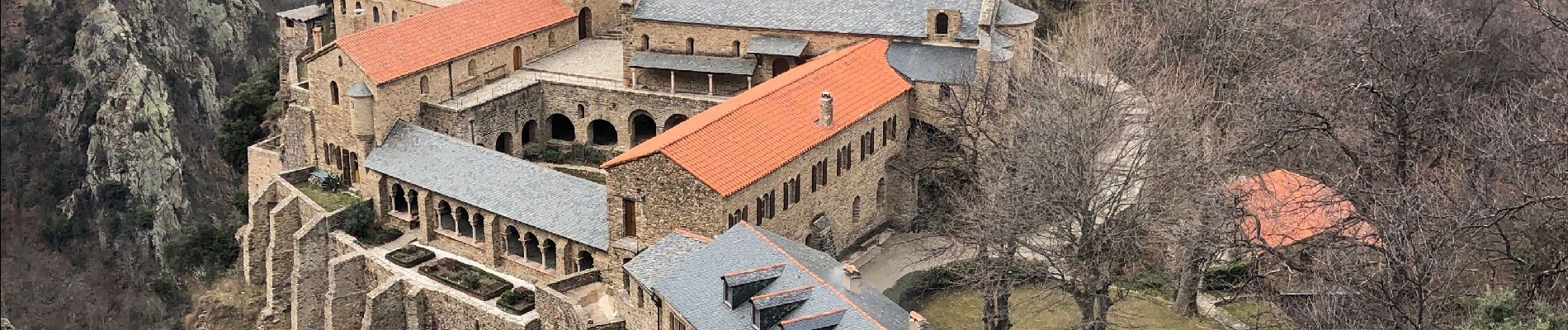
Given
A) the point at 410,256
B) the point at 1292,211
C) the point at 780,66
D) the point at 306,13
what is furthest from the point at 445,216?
the point at 306,13

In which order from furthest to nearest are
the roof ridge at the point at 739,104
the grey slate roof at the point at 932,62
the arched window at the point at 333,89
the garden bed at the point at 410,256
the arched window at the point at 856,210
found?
1. the arched window at the point at 333,89
2. the grey slate roof at the point at 932,62
3. the arched window at the point at 856,210
4. the garden bed at the point at 410,256
5. the roof ridge at the point at 739,104

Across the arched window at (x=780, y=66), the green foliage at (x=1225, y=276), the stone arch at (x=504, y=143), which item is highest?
the arched window at (x=780, y=66)

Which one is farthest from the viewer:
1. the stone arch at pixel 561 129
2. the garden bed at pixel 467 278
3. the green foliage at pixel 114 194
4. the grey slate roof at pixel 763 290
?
the green foliage at pixel 114 194

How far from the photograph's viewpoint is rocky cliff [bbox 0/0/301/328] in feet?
360

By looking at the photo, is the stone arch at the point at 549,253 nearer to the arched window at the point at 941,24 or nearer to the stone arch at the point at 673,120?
the stone arch at the point at 673,120

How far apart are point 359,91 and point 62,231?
6692 centimetres

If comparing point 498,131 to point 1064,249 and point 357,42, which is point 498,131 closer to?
point 357,42

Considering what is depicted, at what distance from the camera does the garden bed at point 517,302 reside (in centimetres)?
5184

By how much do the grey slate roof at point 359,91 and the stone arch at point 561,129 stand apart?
10.1 meters

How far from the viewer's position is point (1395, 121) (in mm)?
50188

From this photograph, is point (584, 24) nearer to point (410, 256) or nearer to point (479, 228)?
point (479, 228)

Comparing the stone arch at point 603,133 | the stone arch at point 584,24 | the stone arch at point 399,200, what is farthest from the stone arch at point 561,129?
the stone arch at point 399,200

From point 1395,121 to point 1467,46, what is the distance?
9813 millimetres

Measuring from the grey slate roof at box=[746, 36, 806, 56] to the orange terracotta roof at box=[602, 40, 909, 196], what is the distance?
8.08ft
